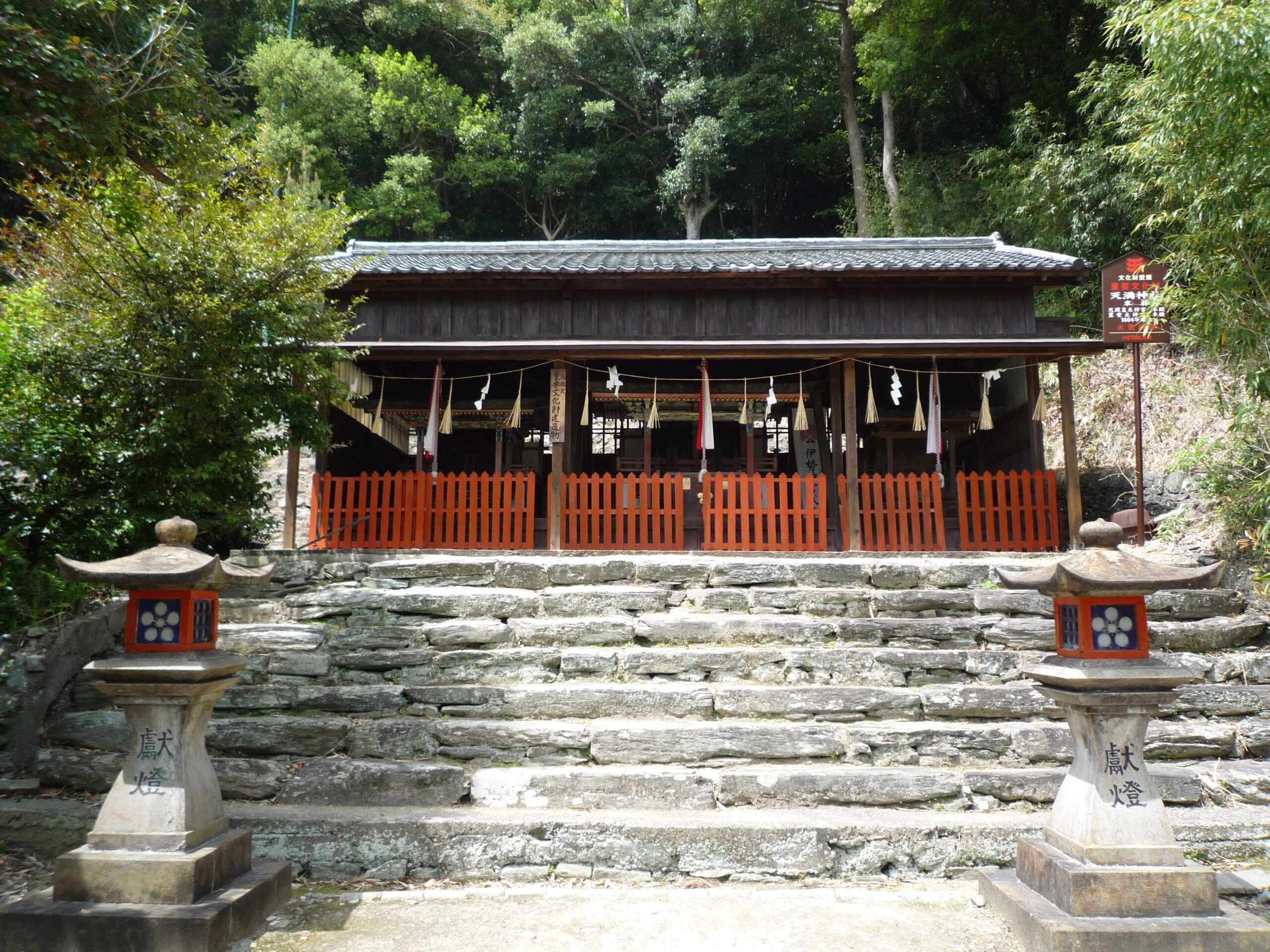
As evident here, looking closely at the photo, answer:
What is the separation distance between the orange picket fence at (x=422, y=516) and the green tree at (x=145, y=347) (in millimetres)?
1870

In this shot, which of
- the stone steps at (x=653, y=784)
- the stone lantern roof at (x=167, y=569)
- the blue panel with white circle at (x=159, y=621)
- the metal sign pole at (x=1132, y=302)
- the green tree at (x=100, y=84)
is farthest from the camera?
the metal sign pole at (x=1132, y=302)

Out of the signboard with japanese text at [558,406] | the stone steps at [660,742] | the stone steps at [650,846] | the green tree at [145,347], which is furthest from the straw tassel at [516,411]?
the stone steps at [650,846]

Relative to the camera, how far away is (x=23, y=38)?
4750mm

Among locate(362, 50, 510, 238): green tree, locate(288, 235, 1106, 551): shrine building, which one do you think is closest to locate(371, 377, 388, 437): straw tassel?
locate(288, 235, 1106, 551): shrine building

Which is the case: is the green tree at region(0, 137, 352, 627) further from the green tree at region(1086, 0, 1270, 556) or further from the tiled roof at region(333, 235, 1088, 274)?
the green tree at region(1086, 0, 1270, 556)

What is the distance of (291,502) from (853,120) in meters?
20.5

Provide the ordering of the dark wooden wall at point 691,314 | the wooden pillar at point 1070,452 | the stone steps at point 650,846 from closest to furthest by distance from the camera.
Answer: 1. the stone steps at point 650,846
2. the wooden pillar at point 1070,452
3. the dark wooden wall at point 691,314

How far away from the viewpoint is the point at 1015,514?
32.8 ft

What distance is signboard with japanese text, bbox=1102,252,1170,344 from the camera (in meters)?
9.04

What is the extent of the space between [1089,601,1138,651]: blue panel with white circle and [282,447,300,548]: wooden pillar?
9220 mm

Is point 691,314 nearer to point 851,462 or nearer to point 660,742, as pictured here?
point 851,462

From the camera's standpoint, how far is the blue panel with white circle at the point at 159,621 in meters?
4.14

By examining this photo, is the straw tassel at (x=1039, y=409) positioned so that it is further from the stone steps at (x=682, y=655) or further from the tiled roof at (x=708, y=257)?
the stone steps at (x=682, y=655)

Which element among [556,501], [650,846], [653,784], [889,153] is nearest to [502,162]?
[889,153]
